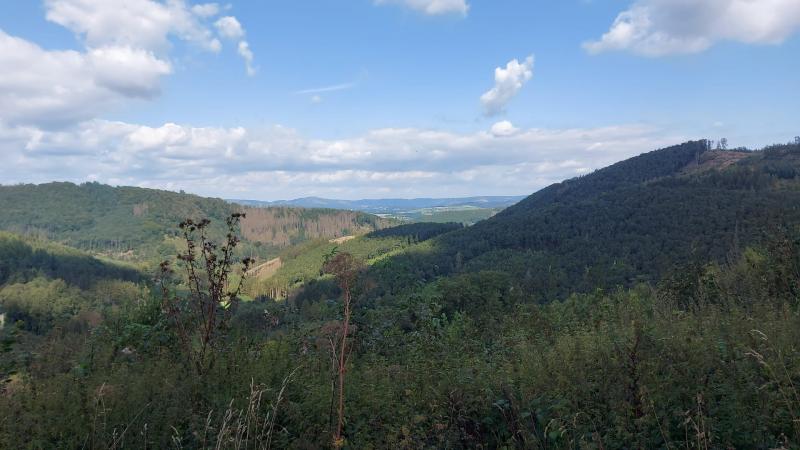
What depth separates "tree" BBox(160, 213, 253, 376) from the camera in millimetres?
4660

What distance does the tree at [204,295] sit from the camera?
15.3ft

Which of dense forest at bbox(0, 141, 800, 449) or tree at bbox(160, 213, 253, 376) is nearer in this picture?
dense forest at bbox(0, 141, 800, 449)

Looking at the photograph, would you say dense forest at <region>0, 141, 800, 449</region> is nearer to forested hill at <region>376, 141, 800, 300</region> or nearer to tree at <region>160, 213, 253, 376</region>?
tree at <region>160, 213, 253, 376</region>

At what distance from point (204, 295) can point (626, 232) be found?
415 feet

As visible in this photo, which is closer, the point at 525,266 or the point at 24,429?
the point at 24,429

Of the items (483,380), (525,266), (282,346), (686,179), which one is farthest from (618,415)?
(686,179)

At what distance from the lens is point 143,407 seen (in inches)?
155

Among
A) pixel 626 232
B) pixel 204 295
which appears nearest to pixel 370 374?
pixel 204 295

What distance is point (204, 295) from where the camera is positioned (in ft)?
16.2

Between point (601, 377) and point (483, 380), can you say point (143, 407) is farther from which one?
point (601, 377)

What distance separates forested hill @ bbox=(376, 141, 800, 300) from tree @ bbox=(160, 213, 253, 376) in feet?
247

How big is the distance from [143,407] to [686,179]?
171322 millimetres

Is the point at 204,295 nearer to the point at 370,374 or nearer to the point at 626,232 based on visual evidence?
the point at 370,374

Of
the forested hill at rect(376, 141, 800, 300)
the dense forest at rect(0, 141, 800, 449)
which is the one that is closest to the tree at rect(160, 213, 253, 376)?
the dense forest at rect(0, 141, 800, 449)
